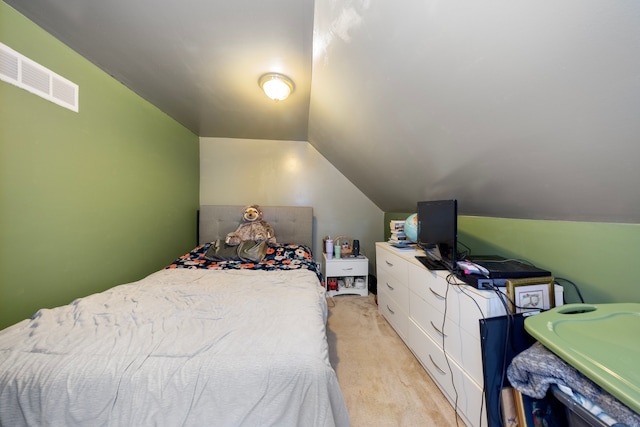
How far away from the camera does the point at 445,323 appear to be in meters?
1.26

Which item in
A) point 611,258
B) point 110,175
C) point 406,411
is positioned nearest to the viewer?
point 611,258

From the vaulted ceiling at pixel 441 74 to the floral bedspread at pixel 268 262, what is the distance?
50.1 inches

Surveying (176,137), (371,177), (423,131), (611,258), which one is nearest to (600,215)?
(611,258)

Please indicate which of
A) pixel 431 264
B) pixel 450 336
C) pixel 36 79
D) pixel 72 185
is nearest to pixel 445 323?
pixel 450 336

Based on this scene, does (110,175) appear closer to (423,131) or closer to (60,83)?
(60,83)

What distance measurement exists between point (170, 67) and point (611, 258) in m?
2.70

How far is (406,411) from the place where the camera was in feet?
3.92

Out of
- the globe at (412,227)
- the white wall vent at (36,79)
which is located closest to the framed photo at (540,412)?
the globe at (412,227)

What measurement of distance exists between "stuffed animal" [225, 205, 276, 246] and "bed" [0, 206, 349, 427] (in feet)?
4.52

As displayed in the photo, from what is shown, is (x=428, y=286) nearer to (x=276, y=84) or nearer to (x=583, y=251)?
(x=583, y=251)

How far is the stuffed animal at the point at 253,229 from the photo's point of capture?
2.53 meters

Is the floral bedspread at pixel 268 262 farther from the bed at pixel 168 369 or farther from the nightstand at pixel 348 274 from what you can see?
the bed at pixel 168 369

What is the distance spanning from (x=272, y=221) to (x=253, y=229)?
1.14ft

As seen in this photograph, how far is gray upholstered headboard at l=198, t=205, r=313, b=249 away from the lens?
2779mm
